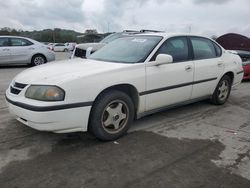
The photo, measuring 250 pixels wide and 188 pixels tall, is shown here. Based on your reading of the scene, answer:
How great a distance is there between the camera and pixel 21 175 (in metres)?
2.91

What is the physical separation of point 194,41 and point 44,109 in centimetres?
312

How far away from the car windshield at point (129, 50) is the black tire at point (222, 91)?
192 cm

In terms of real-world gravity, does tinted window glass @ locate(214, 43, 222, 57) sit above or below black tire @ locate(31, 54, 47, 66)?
above

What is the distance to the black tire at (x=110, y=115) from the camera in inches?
141

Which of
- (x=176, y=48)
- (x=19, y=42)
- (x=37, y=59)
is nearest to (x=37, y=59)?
(x=37, y=59)

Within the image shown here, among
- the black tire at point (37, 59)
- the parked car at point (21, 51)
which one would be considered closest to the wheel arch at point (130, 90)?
the parked car at point (21, 51)

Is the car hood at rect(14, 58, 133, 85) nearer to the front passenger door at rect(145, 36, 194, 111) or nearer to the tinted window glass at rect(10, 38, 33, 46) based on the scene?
the front passenger door at rect(145, 36, 194, 111)

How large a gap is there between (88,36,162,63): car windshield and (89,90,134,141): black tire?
0.68m

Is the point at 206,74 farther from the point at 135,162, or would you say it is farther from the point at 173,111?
the point at 135,162

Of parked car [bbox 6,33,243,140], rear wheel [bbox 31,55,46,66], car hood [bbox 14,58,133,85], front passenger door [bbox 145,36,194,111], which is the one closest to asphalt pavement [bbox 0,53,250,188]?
parked car [bbox 6,33,243,140]

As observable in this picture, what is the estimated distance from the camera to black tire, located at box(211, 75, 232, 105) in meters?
5.70

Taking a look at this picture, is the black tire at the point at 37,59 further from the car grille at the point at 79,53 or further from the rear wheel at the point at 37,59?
the car grille at the point at 79,53

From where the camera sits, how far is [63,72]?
359 cm

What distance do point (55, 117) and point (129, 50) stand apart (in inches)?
70.8
